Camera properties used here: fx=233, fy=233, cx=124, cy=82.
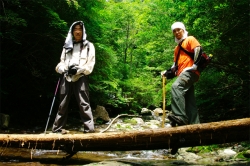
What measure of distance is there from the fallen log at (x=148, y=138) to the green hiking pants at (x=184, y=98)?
0.50 metres

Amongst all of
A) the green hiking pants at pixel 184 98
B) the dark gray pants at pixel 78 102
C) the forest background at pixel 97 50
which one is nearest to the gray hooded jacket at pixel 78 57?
the dark gray pants at pixel 78 102

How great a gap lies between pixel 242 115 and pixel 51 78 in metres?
9.55

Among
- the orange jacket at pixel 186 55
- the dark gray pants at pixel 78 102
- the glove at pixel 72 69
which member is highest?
the orange jacket at pixel 186 55

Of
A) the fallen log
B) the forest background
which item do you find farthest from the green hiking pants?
the forest background

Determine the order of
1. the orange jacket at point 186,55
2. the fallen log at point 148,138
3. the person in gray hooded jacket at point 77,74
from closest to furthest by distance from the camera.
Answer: the fallen log at point 148,138 < the orange jacket at point 186,55 < the person in gray hooded jacket at point 77,74

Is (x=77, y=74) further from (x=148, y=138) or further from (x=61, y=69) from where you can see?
(x=148, y=138)

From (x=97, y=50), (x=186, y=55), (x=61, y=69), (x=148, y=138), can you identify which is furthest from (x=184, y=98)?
(x=97, y=50)

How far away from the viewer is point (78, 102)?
5328mm

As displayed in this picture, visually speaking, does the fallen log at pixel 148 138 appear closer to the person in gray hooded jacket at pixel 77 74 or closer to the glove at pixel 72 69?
the person in gray hooded jacket at pixel 77 74

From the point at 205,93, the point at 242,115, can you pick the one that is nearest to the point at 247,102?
the point at 242,115

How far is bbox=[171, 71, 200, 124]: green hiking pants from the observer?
4566 mm

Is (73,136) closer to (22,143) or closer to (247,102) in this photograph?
(22,143)

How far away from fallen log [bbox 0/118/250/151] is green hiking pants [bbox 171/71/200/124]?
1.65 feet

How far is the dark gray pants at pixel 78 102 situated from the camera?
5.20 m
